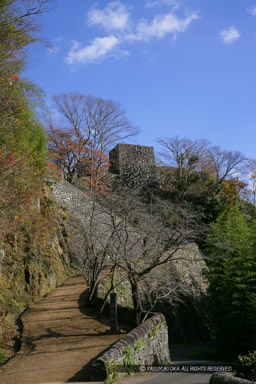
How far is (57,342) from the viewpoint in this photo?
916 centimetres

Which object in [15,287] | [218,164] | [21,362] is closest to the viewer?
[21,362]

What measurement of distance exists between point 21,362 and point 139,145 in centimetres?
2588

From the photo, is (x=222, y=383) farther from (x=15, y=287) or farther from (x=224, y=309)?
(x=224, y=309)

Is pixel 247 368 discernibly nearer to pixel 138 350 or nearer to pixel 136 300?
pixel 138 350

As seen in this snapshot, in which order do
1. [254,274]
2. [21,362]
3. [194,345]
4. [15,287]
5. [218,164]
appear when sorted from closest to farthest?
A: 1. [21,362]
2. [15,287]
3. [254,274]
4. [194,345]
5. [218,164]

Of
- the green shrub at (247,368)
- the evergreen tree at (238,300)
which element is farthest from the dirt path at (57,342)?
the evergreen tree at (238,300)

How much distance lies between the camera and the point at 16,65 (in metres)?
10.5

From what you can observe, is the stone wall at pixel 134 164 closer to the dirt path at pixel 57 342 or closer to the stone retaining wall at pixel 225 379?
the dirt path at pixel 57 342

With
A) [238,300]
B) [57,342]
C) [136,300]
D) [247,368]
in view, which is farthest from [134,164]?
[247,368]

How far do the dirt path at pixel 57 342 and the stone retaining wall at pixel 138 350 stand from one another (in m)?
0.56

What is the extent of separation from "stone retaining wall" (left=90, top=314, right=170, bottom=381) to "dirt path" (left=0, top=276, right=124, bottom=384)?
0.56m

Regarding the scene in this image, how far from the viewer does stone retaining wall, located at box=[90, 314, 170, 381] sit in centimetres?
661

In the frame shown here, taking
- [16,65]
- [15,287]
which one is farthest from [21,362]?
[16,65]

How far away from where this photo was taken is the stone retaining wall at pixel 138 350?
260 inches
